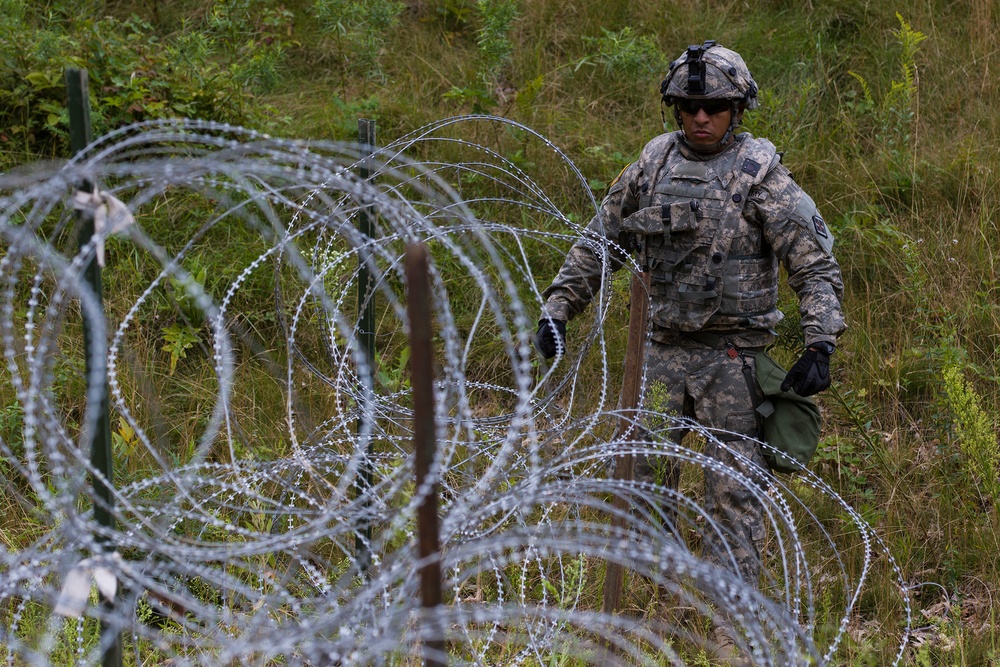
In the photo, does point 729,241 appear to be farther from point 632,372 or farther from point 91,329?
point 91,329

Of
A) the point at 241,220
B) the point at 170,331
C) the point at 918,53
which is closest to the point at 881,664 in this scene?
the point at 170,331

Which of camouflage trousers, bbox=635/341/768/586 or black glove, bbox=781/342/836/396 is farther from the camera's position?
camouflage trousers, bbox=635/341/768/586

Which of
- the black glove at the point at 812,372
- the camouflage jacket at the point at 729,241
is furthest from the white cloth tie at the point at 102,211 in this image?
the black glove at the point at 812,372

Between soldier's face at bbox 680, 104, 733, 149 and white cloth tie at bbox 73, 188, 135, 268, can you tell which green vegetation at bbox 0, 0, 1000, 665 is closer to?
soldier's face at bbox 680, 104, 733, 149

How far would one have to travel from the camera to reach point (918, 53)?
6.72 meters

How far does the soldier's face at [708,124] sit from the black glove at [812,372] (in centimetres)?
84

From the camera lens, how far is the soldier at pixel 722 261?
356 cm

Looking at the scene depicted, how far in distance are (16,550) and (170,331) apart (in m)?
1.58

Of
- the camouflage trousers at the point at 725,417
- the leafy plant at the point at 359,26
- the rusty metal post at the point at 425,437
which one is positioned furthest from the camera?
the leafy plant at the point at 359,26

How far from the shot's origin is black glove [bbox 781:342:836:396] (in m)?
3.47

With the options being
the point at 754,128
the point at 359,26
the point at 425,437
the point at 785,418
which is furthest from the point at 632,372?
the point at 359,26

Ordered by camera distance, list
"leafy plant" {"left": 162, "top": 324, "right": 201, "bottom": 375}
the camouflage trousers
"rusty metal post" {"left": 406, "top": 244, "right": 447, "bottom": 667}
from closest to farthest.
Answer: "rusty metal post" {"left": 406, "top": 244, "right": 447, "bottom": 667}
the camouflage trousers
"leafy plant" {"left": 162, "top": 324, "right": 201, "bottom": 375}

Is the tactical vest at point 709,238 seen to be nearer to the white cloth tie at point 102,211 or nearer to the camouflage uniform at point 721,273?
the camouflage uniform at point 721,273

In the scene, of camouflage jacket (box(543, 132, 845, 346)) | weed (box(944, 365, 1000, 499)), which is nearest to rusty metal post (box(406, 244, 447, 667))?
camouflage jacket (box(543, 132, 845, 346))
